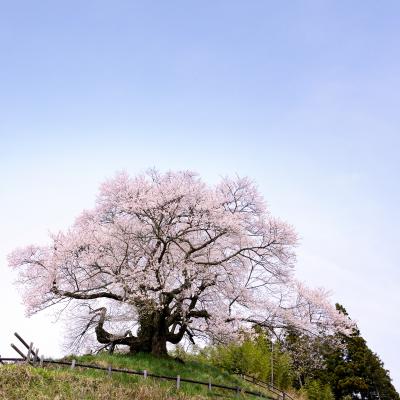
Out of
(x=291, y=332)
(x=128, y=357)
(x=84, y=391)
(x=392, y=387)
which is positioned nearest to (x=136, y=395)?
(x=84, y=391)

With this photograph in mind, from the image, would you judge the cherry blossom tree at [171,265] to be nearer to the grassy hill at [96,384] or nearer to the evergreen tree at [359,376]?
the grassy hill at [96,384]

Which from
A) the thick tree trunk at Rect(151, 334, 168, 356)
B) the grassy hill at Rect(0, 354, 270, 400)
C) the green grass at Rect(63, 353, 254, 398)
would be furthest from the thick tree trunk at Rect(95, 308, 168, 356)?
the grassy hill at Rect(0, 354, 270, 400)

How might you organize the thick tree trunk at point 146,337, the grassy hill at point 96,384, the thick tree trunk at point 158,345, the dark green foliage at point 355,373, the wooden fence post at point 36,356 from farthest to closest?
1. the dark green foliage at point 355,373
2. the thick tree trunk at point 146,337
3. the thick tree trunk at point 158,345
4. the wooden fence post at point 36,356
5. the grassy hill at point 96,384

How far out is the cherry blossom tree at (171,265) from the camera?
860 inches

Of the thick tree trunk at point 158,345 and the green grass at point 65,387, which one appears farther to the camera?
the thick tree trunk at point 158,345

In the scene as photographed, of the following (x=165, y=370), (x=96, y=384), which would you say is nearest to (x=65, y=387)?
(x=96, y=384)

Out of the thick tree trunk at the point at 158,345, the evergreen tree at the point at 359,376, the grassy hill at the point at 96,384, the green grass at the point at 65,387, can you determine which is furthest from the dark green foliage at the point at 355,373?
the green grass at the point at 65,387

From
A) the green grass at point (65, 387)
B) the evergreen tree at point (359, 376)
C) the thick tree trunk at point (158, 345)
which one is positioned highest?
the evergreen tree at point (359, 376)

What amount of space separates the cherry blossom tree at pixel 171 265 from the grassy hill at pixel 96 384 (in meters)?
2.50

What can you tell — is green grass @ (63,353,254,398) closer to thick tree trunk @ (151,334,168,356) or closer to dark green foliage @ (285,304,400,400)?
thick tree trunk @ (151,334,168,356)

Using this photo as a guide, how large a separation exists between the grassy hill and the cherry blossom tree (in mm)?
2504

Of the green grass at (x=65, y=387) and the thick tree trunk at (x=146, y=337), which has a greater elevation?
the thick tree trunk at (x=146, y=337)

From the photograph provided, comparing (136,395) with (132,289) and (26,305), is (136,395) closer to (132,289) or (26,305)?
(132,289)

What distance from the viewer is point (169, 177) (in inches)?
1040
